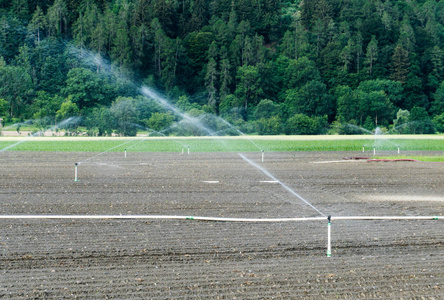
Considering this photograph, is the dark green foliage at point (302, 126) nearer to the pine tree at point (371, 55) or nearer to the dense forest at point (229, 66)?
the dense forest at point (229, 66)

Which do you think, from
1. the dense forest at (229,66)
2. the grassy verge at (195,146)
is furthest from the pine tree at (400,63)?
the grassy verge at (195,146)

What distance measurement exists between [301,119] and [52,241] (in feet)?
228

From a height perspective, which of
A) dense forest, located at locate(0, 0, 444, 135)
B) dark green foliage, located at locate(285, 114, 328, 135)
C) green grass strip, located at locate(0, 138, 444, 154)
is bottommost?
green grass strip, located at locate(0, 138, 444, 154)

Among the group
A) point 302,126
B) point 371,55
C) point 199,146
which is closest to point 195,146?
Answer: point 199,146

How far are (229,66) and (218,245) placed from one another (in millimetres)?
89527

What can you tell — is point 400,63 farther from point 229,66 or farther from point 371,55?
point 229,66

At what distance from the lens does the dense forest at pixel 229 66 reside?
7975 cm

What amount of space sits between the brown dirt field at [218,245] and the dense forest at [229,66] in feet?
177

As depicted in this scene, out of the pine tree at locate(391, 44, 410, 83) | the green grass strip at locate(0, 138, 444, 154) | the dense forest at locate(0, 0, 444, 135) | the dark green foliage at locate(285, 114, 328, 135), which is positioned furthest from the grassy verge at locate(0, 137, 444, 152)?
the pine tree at locate(391, 44, 410, 83)

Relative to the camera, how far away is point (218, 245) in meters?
8.93

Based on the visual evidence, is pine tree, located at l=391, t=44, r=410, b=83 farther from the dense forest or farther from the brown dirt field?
the brown dirt field

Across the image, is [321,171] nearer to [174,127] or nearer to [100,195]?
[100,195]

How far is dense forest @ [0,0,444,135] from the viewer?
3140 inches

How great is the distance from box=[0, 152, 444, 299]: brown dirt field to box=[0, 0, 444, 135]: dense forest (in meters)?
53.8
